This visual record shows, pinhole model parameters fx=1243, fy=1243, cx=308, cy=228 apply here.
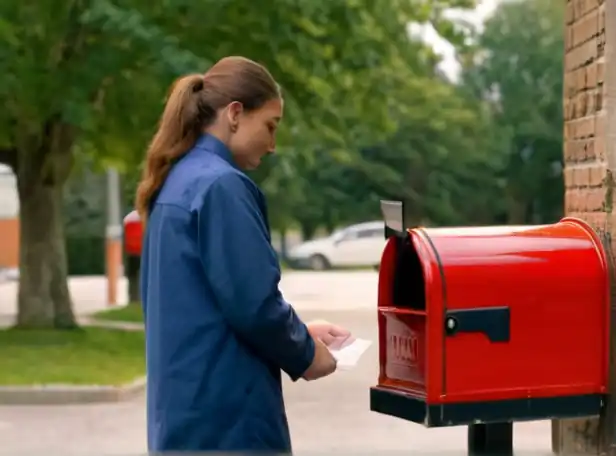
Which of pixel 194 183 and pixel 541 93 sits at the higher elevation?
pixel 541 93

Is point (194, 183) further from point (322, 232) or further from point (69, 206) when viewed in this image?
point (322, 232)

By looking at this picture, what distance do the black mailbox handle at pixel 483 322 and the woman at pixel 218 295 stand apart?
565 mm

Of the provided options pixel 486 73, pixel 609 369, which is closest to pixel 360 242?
pixel 486 73

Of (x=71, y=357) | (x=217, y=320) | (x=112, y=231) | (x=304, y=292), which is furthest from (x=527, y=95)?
(x=217, y=320)

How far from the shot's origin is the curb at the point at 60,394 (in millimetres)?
10508

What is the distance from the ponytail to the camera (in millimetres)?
3047

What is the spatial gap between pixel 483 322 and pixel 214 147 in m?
1.01

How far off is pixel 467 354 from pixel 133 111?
11218mm

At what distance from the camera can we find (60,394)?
34.5 ft

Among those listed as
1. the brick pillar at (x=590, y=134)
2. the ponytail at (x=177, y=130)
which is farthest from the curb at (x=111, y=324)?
the ponytail at (x=177, y=130)

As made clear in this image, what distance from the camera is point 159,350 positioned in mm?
2934

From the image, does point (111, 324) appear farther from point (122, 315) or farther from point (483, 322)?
point (483, 322)

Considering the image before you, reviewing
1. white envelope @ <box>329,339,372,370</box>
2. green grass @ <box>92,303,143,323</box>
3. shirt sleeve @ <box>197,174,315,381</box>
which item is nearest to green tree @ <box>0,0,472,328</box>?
green grass @ <box>92,303,143,323</box>

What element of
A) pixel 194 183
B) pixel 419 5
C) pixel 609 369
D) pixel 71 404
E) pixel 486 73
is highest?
pixel 486 73
